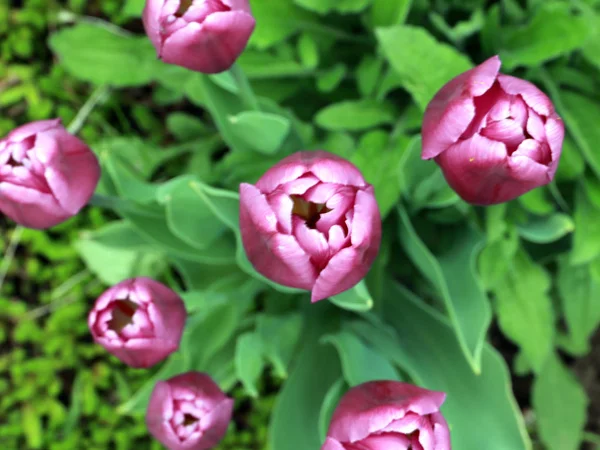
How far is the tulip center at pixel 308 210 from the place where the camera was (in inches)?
26.8

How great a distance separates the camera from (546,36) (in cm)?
110

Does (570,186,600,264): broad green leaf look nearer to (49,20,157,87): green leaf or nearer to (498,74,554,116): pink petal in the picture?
(498,74,554,116): pink petal

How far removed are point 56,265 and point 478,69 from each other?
Answer: 113 cm

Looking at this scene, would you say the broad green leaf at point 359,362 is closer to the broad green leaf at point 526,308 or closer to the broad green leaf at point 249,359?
the broad green leaf at point 249,359

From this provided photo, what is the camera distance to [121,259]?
143 cm

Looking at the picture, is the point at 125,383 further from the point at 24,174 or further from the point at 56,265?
the point at 24,174

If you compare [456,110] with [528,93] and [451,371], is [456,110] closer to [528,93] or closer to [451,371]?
[528,93]

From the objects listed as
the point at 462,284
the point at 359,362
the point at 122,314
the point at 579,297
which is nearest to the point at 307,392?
the point at 359,362

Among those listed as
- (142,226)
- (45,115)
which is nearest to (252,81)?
(142,226)

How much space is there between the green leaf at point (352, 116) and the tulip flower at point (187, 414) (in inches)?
19.3

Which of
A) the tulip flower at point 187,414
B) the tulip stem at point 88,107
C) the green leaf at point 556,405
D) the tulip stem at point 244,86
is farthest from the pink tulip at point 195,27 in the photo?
the green leaf at point 556,405

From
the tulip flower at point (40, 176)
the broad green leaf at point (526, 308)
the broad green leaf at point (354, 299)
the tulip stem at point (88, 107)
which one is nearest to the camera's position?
the tulip flower at point (40, 176)

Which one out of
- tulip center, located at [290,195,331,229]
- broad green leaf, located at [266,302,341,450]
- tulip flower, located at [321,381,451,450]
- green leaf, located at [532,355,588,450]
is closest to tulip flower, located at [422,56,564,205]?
tulip center, located at [290,195,331,229]

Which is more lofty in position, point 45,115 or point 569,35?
point 569,35
